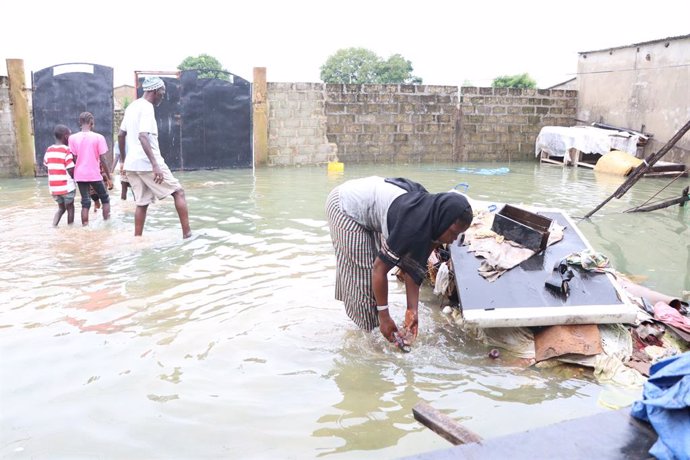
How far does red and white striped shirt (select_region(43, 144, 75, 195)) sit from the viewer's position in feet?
22.4

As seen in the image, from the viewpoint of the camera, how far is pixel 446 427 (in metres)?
1.87

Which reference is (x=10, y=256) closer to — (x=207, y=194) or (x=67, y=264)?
(x=67, y=264)

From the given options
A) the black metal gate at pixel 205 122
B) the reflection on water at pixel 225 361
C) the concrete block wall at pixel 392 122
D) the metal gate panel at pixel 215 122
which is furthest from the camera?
the concrete block wall at pixel 392 122

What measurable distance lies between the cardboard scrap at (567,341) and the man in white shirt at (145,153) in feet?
14.3

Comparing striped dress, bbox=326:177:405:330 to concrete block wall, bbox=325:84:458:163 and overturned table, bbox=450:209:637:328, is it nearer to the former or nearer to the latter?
overturned table, bbox=450:209:637:328

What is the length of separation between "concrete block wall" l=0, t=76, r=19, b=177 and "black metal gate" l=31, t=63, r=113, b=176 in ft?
1.53

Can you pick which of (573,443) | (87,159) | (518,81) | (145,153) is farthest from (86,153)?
(518,81)

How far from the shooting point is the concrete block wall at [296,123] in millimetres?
14422

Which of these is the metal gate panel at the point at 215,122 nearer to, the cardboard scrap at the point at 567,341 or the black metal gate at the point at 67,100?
the black metal gate at the point at 67,100

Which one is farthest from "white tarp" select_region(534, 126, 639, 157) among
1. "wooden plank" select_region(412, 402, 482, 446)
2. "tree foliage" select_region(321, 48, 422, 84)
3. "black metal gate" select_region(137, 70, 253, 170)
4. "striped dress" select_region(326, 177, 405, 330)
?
"tree foliage" select_region(321, 48, 422, 84)

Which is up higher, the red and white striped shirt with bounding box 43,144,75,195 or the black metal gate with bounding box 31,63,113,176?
the black metal gate with bounding box 31,63,113,176

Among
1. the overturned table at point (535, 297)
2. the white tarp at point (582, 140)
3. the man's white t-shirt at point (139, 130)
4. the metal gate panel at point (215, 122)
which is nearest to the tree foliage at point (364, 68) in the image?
the white tarp at point (582, 140)

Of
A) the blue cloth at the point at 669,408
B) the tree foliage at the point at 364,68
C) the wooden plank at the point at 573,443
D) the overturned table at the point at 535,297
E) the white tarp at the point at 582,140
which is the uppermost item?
the tree foliage at the point at 364,68

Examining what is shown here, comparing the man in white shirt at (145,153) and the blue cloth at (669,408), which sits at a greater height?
the man in white shirt at (145,153)
